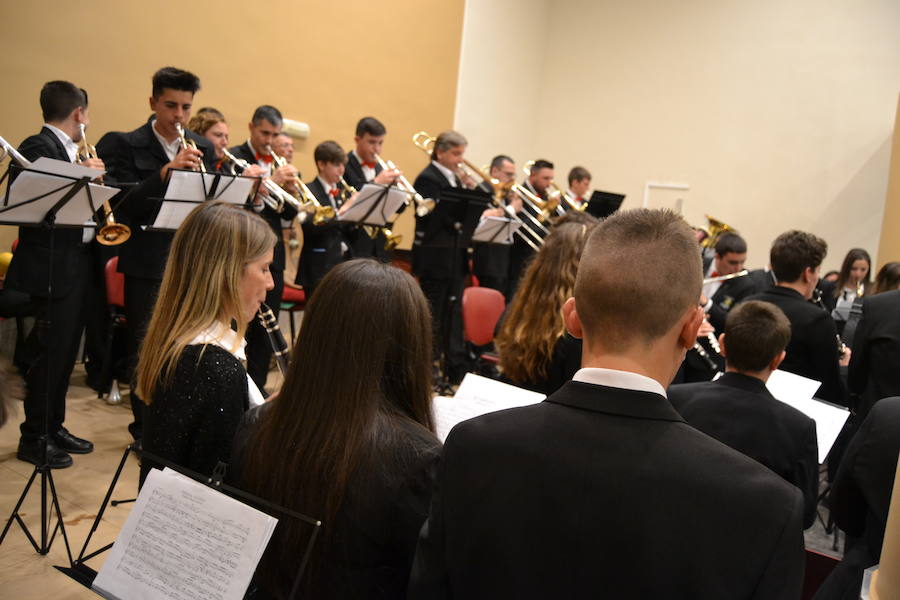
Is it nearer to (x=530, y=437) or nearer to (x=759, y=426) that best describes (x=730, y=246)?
(x=759, y=426)

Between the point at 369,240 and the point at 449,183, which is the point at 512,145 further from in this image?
the point at 369,240

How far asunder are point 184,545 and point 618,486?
0.84m

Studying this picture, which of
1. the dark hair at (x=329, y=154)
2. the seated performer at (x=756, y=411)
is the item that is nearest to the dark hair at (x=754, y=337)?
the seated performer at (x=756, y=411)

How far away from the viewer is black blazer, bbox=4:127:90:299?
355 centimetres

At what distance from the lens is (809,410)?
9.43ft

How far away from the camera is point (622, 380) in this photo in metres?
1.02

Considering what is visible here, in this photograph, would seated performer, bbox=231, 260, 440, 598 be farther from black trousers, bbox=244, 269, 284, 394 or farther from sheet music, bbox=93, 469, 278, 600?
black trousers, bbox=244, 269, 284, 394

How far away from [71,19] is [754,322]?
206 inches

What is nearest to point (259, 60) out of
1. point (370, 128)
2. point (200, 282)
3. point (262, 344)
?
point (370, 128)

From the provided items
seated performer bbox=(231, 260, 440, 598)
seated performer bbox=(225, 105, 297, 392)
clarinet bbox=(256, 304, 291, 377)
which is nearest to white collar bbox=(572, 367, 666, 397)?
seated performer bbox=(231, 260, 440, 598)

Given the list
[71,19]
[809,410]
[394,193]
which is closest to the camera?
[809,410]

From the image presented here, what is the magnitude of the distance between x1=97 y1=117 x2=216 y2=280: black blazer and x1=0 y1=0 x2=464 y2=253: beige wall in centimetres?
173

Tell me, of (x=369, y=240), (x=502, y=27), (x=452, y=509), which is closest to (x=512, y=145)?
(x=502, y=27)

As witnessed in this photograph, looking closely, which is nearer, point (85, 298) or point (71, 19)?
point (85, 298)
